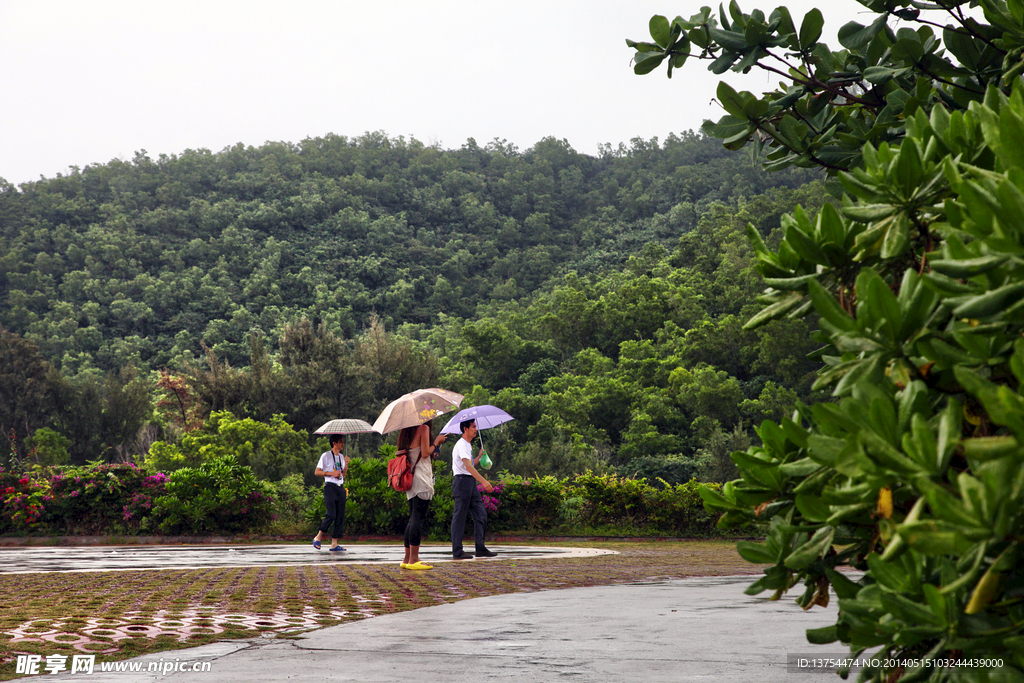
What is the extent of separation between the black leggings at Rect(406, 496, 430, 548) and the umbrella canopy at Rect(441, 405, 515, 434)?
2.03 meters

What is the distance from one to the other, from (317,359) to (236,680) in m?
34.8

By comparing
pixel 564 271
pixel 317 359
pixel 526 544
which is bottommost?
pixel 526 544

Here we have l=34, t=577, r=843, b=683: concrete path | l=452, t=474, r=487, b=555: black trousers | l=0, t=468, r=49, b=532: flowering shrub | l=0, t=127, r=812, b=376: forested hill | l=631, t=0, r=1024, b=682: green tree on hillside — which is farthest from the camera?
l=0, t=127, r=812, b=376: forested hill

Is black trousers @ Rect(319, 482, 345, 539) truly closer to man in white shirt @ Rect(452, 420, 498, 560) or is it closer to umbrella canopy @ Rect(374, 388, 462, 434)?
man in white shirt @ Rect(452, 420, 498, 560)

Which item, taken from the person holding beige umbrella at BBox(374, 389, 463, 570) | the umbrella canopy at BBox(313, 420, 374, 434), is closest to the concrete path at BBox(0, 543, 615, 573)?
the person holding beige umbrella at BBox(374, 389, 463, 570)

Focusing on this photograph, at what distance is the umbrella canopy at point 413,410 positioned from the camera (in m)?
10.8

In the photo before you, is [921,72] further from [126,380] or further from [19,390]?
[126,380]

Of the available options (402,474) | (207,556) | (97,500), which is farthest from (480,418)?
(97,500)

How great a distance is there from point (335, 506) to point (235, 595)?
701 centimetres

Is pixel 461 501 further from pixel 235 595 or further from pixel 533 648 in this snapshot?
pixel 533 648

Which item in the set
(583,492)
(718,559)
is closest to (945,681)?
(718,559)

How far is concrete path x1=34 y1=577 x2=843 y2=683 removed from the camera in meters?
4.28

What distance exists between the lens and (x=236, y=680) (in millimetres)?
4121

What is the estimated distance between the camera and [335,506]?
14820 millimetres
